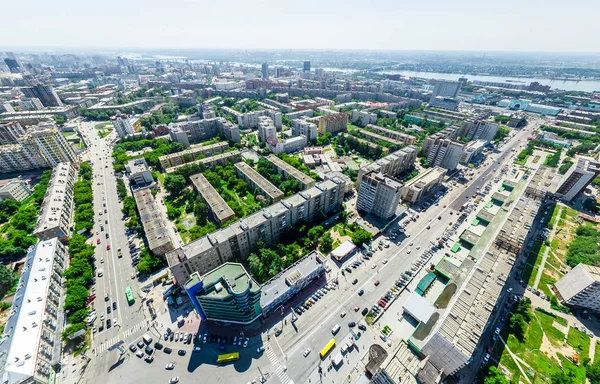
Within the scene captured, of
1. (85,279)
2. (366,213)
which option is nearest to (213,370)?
(85,279)

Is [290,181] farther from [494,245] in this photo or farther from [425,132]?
[425,132]

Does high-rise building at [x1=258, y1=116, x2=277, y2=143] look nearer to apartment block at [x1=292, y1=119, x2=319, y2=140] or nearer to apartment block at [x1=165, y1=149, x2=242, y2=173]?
apartment block at [x1=292, y1=119, x2=319, y2=140]

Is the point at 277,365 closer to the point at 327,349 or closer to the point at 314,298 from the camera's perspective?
the point at 327,349

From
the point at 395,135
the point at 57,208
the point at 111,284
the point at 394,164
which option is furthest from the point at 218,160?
the point at 395,135

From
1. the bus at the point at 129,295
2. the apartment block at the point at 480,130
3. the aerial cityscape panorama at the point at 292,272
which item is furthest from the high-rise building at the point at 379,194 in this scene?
the apartment block at the point at 480,130

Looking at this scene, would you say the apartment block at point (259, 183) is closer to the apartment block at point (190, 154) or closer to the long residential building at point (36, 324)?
the apartment block at point (190, 154)

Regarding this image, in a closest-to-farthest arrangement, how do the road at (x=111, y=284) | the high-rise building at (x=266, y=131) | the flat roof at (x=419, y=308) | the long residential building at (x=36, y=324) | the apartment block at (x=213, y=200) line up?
the long residential building at (x=36, y=324) → the road at (x=111, y=284) → the flat roof at (x=419, y=308) → the apartment block at (x=213, y=200) → the high-rise building at (x=266, y=131)
